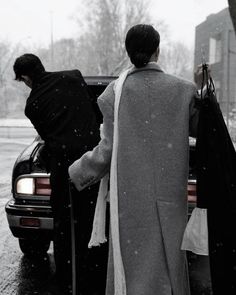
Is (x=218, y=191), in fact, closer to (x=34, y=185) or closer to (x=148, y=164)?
(x=148, y=164)

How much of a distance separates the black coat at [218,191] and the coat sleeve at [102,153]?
0.46 m

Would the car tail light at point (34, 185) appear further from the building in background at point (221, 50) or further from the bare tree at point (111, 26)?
the bare tree at point (111, 26)

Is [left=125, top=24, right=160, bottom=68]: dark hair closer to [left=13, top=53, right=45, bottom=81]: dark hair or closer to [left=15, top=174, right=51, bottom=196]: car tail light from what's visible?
[left=13, top=53, right=45, bottom=81]: dark hair

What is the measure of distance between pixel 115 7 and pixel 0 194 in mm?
39108

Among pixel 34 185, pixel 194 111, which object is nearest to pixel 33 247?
pixel 34 185

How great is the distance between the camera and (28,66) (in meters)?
3.33

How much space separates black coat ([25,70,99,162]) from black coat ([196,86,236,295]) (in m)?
1.00

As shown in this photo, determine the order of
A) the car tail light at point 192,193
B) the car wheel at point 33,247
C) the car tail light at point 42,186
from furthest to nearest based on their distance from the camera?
the car wheel at point 33,247 → the car tail light at point 42,186 → the car tail light at point 192,193

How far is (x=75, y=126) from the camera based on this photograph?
3264 millimetres

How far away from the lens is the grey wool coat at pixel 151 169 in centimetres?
255

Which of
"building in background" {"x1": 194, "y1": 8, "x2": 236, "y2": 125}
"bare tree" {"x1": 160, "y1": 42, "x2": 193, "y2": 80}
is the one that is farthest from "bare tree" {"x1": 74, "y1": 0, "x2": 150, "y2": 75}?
"bare tree" {"x1": 160, "y1": 42, "x2": 193, "y2": 80}

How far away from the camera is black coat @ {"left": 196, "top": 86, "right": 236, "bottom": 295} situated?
2.42m

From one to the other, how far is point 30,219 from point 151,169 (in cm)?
186

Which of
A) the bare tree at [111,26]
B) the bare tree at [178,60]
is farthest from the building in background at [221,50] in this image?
the bare tree at [178,60]
